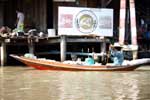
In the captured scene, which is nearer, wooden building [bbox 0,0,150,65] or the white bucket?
the white bucket

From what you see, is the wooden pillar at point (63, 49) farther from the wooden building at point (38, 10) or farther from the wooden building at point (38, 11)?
the wooden building at point (38, 10)

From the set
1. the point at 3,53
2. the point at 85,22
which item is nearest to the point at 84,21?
the point at 85,22

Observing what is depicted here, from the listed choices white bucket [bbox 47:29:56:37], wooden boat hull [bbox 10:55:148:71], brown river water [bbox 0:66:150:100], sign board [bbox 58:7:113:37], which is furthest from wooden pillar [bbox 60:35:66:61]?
wooden boat hull [bbox 10:55:148:71]

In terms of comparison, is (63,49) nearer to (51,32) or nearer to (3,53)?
(51,32)

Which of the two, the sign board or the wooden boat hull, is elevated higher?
the sign board

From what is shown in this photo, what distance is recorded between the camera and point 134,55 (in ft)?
80.8

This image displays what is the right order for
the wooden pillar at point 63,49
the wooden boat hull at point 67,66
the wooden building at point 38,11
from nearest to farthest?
the wooden boat hull at point 67,66, the wooden pillar at point 63,49, the wooden building at point 38,11

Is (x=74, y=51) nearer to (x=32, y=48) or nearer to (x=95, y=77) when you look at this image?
(x=32, y=48)

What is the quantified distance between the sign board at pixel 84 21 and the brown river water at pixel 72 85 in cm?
292

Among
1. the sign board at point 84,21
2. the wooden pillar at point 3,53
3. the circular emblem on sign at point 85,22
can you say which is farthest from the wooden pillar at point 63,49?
the wooden pillar at point 3,53

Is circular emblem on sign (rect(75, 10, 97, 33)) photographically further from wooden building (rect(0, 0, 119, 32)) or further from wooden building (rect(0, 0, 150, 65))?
wooden building (rect(0, 0, 119, 32))

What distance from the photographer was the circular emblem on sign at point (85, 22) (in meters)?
25.0

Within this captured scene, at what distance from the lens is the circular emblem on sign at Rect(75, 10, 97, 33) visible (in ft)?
82.1

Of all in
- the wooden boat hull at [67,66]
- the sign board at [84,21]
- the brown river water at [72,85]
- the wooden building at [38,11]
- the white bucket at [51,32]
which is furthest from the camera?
the wooden building at [38,11]
